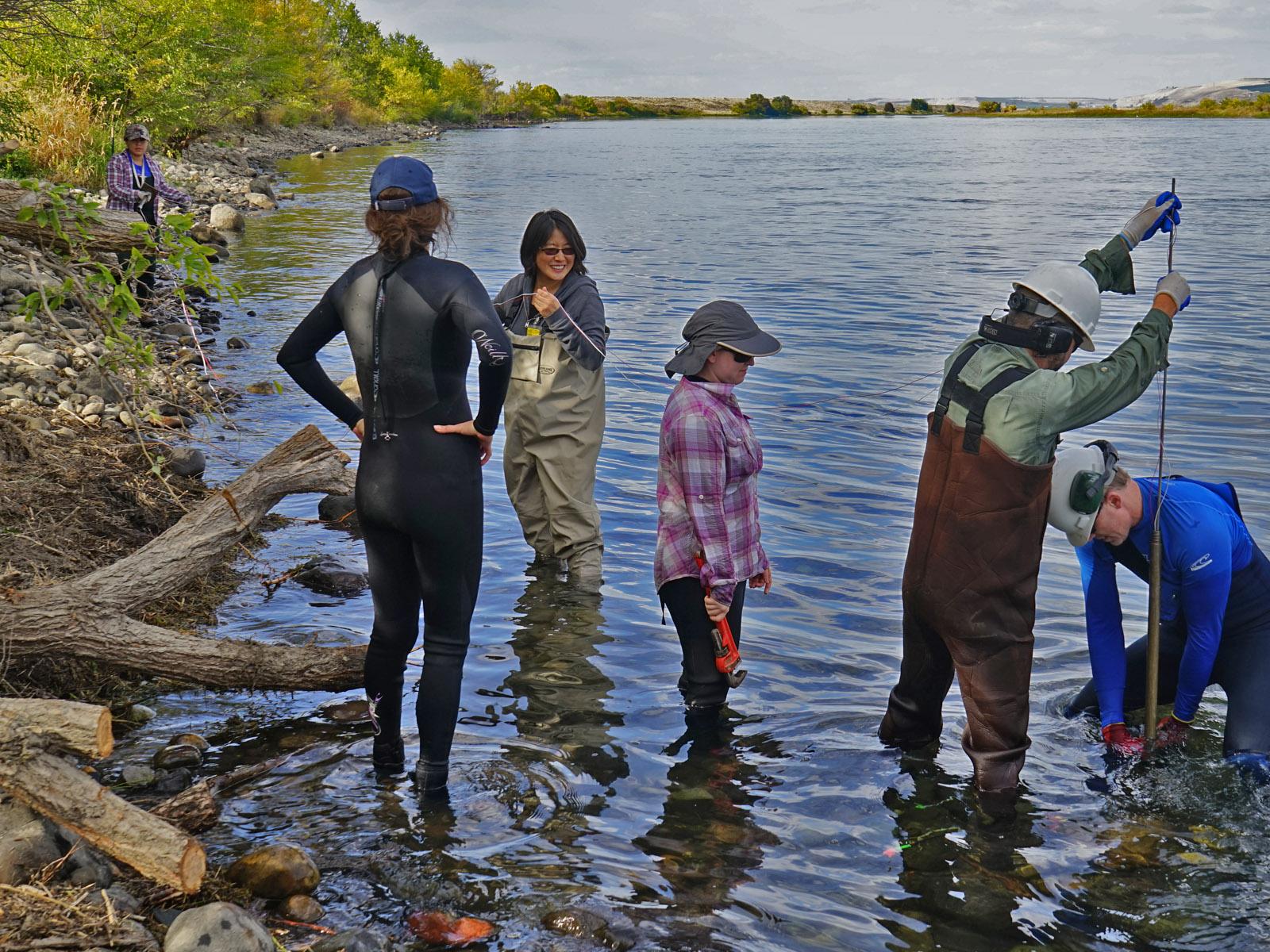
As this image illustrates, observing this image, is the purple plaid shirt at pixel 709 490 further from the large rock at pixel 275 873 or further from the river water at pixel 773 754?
the large rock at pixel 275 873

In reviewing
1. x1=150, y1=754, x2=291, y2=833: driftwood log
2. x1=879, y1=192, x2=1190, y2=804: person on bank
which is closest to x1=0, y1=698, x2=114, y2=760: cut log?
x1=150, y1=754, x2=291, y2=833: driftwood log

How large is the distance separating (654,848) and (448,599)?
1281 millimetres

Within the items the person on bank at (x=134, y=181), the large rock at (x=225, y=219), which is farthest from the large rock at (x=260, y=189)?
the person on bank at (x=134, y=181)

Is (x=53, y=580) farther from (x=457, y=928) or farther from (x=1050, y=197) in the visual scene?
(x=1050, y=197)

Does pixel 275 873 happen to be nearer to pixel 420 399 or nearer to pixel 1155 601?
pixel 420 399

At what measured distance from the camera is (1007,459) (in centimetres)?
435

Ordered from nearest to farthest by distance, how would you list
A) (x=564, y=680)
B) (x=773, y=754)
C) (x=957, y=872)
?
(x=957, y=872) → (x=773, y=754) → (x=564, y=680)

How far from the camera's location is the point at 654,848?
15.8 feet

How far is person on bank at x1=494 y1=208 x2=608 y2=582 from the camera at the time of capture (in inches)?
276

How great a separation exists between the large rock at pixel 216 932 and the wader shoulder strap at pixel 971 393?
2869mm

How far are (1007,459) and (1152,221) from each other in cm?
123

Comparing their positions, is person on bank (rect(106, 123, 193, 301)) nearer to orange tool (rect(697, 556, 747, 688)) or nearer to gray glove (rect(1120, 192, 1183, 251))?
orange tool (rect(697, 556, 747, 688))

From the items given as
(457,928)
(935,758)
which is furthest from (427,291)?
(935,758)

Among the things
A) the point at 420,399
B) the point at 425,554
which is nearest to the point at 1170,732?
the point at 425,554
